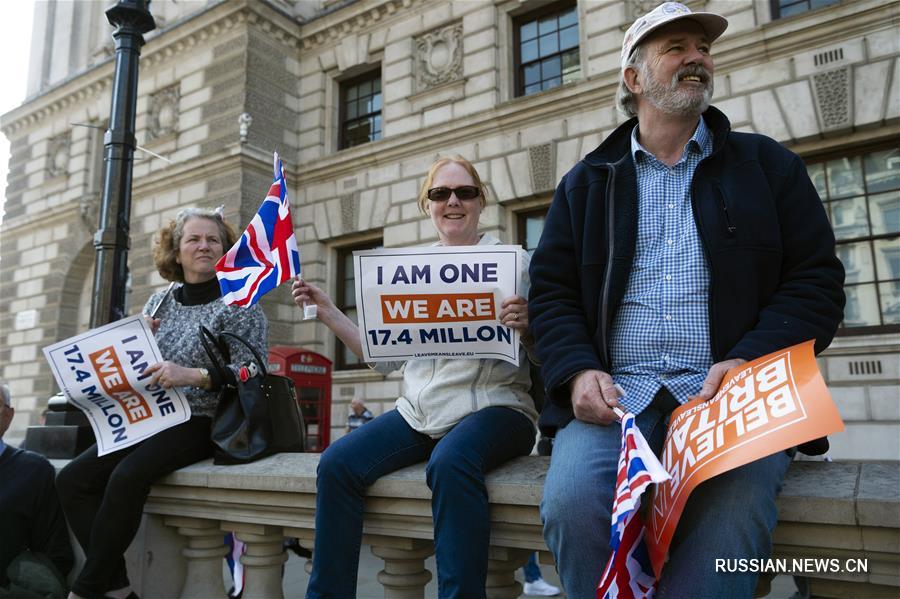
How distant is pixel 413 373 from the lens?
2707 millimetres

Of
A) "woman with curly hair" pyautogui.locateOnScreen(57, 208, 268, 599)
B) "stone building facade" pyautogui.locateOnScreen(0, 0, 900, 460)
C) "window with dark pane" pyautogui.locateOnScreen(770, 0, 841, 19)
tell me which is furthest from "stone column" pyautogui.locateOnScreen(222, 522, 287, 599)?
"window with dark pane" pyautogui.locateOnScreen(770, 0, 841, 19)

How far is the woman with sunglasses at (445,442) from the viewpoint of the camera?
197 centimetres

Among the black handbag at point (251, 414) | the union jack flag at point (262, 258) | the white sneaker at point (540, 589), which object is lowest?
the white sneaker at point (540, 589)

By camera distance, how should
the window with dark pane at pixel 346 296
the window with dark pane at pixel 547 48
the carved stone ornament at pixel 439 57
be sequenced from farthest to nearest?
1. the window with dark pane at pixel 346 296
2. the carved stone ornament at pixel 439 57
3. the window with dark pane at pixel 547 48

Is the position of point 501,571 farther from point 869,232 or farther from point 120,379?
point 869,232

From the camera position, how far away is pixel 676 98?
2221 millimetres

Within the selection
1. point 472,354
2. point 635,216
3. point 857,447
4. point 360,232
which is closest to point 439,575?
point 472,354

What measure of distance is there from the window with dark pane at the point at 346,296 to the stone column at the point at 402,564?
39.4ft

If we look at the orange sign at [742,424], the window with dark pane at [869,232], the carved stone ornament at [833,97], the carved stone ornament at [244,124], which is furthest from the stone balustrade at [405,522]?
the carved stone ornament at [244,124]

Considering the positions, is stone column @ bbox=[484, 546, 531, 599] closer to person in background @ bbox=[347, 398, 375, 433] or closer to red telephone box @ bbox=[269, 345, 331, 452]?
person in background @ bbox=[347, 398, 375, 433]

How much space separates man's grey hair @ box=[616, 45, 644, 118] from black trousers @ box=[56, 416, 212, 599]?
2368 mm

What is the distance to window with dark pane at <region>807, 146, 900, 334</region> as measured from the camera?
938cm

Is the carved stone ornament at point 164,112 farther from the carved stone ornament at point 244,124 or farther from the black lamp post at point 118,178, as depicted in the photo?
the black lamp post at point 118,178

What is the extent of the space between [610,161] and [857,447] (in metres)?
8.76
